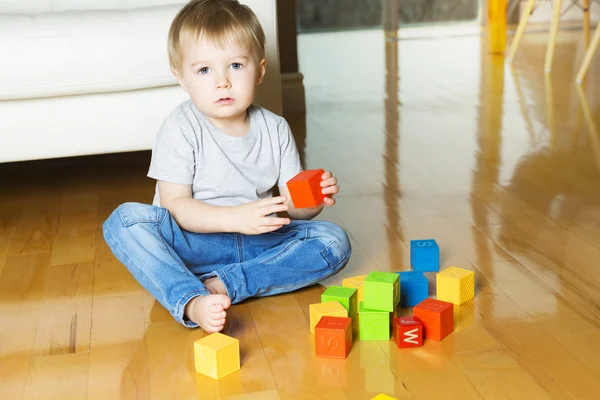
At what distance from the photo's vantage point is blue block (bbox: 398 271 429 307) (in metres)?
1.28

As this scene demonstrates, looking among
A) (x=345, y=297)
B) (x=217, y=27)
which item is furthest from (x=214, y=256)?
(x=217, y=27)

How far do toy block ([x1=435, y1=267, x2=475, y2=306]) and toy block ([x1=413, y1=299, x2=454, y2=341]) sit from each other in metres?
0.09

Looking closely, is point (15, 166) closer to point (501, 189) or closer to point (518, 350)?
point (501, 189)

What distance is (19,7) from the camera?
2156 mm

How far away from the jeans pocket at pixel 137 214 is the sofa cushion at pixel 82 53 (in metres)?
0.45

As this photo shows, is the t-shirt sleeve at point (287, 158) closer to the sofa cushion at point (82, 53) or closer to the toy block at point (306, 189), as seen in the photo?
the toy block at point (306, 189)

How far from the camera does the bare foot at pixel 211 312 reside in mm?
1167

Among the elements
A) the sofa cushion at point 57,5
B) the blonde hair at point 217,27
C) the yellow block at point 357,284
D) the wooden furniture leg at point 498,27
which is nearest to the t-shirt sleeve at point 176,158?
the blonde hair at point 217,27

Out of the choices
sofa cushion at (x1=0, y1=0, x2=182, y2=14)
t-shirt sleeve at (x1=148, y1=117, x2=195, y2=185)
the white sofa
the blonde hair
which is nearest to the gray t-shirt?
t-shirt sleeve at (x1=148, y1=117, x2=195, y2=185)

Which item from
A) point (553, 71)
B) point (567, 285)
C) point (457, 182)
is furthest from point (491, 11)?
point (567, 285)

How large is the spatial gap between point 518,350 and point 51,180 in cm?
149

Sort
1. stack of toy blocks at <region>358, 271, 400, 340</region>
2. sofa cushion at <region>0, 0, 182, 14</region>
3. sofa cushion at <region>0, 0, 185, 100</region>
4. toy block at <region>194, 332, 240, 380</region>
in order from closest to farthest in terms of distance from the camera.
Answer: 1. toy block at <region>194, 332, 240, 380</region>
2. stack of toy blocks at <region>358, 271, 400, 340</region>
3. sofa cushion at <region>0, 0, 185, 100</region>
4. sofa cushion at <region>0, 0, 182, 14</region>

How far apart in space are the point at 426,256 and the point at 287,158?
31 centimetres

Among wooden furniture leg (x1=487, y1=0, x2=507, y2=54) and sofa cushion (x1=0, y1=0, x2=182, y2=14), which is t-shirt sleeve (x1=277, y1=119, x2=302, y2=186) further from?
wooden furniture leg (x1=487, y1=0, x2=507, y2=54)
